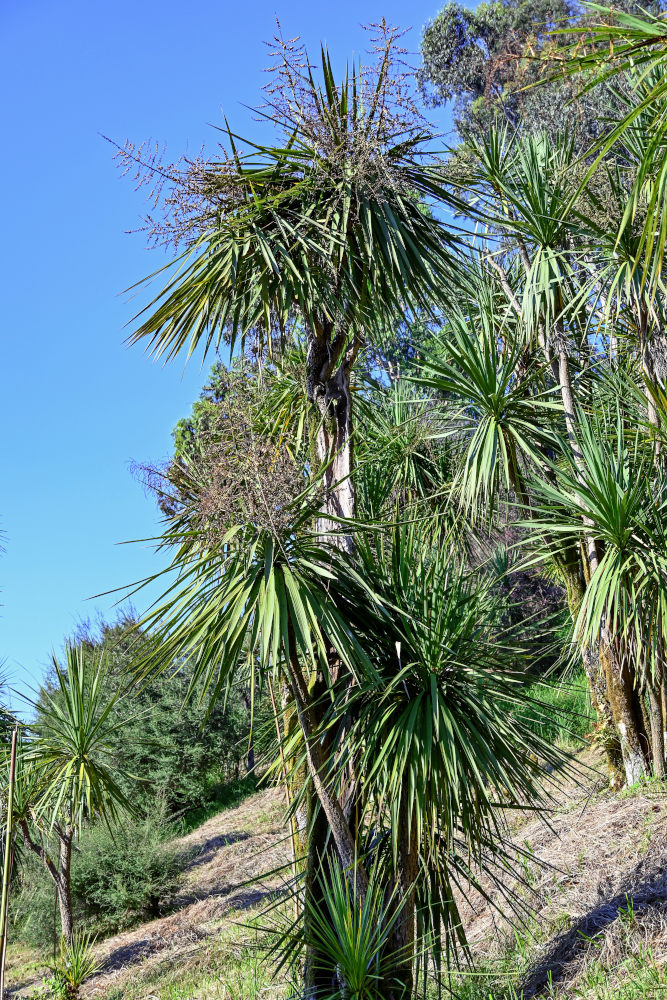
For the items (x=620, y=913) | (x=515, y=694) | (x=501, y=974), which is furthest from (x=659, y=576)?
(x=501, y=974)

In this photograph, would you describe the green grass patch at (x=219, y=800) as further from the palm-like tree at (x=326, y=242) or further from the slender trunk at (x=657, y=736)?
the palm-like tree at (x=326, y=242)

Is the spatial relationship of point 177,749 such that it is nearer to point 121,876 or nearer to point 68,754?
point 121,876

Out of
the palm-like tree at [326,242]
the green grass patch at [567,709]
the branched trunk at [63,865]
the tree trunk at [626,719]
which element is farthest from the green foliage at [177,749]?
the palm-like tree at [326,242]

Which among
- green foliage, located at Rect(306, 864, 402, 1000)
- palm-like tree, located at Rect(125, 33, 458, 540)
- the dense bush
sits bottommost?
the dense bush

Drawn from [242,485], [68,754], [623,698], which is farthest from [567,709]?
[242,485]

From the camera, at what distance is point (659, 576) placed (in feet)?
18.7

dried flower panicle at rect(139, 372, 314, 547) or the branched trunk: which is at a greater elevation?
dried flower panicle at rect(139, 372, 314, 547)

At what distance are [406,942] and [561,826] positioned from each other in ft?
9.73

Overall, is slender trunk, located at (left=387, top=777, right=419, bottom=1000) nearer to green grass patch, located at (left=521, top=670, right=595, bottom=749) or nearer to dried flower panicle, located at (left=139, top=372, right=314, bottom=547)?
dried flower panicle, located at (left=139, top=372, right=314, bottom=547)

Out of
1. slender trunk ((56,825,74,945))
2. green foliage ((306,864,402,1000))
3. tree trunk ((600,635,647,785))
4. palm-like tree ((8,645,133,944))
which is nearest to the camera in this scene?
green foliage ((306,864,402,1000))

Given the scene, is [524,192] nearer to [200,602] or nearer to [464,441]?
[464,441]

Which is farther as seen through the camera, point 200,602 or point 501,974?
point 501,974

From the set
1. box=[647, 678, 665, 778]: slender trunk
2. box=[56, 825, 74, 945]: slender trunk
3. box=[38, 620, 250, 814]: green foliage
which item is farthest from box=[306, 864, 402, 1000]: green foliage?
box=[38, 620, 250, 814]: green foliage

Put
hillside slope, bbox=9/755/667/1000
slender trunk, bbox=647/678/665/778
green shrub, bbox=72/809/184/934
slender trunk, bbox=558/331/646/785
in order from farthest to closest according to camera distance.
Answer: green shrub, bbox=72/809/184/934
slender trunk, bbox=558/331/646/785
slender trunk, bbox=647/678/665/778
hillside slope, bbox=9/755/667/1000
